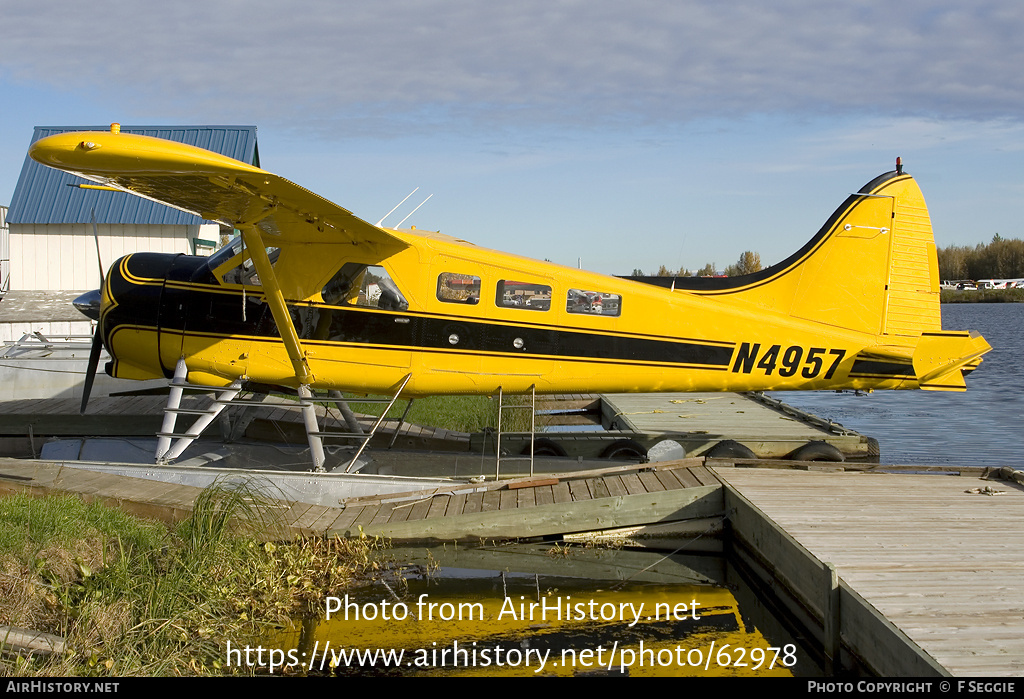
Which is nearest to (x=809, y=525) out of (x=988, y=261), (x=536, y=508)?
(x=536, y=508)

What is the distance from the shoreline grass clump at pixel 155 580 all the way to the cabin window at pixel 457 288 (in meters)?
2.31

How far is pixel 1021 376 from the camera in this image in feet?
82.1

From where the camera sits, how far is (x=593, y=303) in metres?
7.87

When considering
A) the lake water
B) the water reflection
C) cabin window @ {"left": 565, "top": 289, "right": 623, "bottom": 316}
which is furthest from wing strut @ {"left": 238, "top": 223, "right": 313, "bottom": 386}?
the lake water

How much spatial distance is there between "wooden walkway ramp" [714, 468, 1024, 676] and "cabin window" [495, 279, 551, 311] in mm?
2270

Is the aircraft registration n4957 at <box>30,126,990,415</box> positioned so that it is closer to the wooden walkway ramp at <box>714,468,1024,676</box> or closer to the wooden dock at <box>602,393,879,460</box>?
the wooden walkway ramp at <box>714,468,1024,676</box>

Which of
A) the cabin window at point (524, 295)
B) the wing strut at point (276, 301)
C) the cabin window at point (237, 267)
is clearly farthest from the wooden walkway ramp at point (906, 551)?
the cabin window at point (237, 267)

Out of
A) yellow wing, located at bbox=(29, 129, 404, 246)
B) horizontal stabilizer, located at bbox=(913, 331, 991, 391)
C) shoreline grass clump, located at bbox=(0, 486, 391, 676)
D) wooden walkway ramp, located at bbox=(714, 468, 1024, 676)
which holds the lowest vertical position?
shoreline grass clump, located at bbox=(0, 486, 391, 676)

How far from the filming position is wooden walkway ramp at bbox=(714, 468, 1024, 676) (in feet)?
13.6

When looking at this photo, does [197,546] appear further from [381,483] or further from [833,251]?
[833,251]

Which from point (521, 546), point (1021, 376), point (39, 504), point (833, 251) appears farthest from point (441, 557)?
point (1021, 376)

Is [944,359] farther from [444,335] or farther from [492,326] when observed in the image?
[444,335]

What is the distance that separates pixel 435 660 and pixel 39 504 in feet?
10.7

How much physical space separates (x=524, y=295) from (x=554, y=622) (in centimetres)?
318
